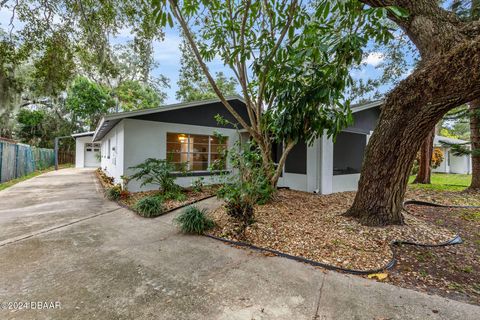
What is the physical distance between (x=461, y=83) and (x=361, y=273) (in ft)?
9.20

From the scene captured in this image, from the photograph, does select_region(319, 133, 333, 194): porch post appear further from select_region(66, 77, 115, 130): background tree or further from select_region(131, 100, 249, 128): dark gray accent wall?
select_region(66, 77, 115, 130): background tree

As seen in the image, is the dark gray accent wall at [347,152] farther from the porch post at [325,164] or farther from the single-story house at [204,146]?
the porch post at [325,164]

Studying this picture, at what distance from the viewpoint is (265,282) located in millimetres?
2342

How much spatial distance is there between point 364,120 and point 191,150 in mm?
6635

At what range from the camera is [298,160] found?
24.9ft

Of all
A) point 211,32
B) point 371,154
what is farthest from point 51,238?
point 371,154

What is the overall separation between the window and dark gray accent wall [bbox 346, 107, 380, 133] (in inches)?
191

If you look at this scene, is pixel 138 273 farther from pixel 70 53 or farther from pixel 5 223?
pixel 70 53

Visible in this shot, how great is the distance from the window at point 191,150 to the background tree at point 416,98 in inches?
194

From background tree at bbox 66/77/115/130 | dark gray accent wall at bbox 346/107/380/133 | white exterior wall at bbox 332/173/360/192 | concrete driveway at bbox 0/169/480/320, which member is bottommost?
concrete driveway at bbox 0/169/480/320

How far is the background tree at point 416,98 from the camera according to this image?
2885 mm

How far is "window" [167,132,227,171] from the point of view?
783cm

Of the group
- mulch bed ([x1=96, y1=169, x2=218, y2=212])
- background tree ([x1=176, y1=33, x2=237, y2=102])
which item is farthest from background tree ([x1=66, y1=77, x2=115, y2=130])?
mulch bed ([x1=96, y1=169, x2=218, y2=212])

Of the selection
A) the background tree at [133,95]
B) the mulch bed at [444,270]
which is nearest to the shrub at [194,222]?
the mulch bed at [444,270]
